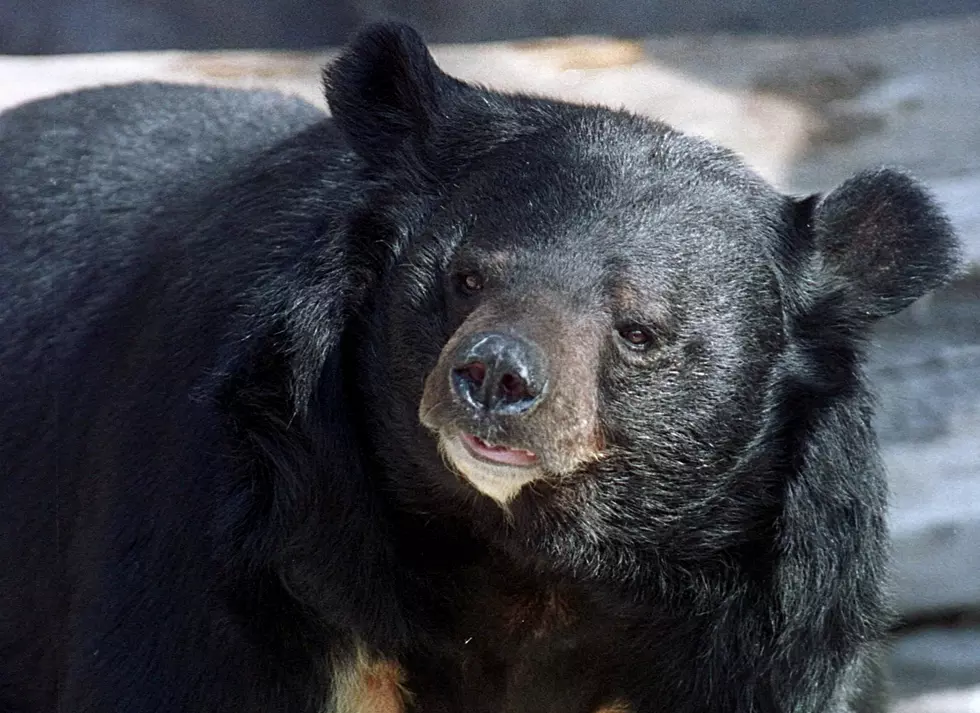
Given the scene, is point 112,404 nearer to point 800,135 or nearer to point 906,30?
point 800,135

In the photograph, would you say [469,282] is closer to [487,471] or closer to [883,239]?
[487,471]

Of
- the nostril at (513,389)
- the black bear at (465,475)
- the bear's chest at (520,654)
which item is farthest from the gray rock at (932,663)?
the nostril at (513,389)

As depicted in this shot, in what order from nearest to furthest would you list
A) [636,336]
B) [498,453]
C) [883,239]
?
[498,453] < [636,336] < [883,239]

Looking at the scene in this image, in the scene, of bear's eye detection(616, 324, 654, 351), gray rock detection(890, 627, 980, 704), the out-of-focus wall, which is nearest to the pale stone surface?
gray rock detection(890, 627, 980, 704)

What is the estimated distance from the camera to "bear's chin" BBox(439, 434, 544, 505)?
305 cm

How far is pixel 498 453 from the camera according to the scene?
306 centimetres

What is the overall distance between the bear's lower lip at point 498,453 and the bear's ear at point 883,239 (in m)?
0.96

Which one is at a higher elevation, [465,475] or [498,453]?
[498,453]

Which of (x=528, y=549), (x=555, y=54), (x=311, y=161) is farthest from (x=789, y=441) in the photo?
(x=555, y=54)

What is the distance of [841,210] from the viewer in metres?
3.64

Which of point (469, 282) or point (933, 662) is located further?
point (933, 662)

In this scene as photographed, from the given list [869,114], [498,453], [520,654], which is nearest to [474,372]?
[498,453]

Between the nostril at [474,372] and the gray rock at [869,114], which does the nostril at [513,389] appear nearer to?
the nostril at [474,372]

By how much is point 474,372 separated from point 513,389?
0.08 meters
